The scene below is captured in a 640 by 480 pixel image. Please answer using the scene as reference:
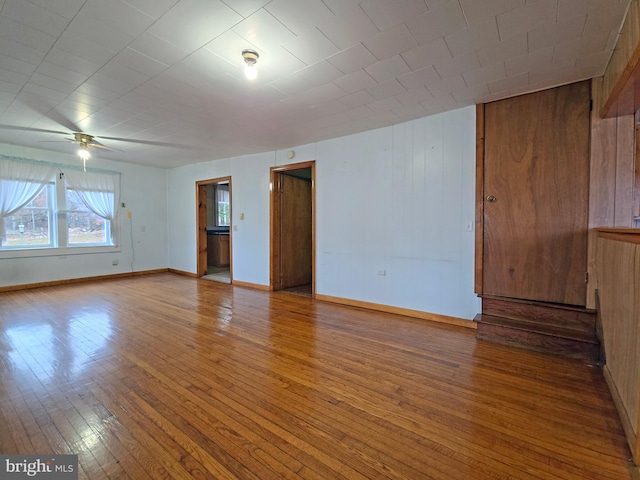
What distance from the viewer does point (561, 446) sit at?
5.02 feet

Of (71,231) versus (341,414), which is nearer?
(341,414)

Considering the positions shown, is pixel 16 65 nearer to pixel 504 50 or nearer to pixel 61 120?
pixel 61 120

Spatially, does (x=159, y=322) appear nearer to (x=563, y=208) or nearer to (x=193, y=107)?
(x=193, y=107)

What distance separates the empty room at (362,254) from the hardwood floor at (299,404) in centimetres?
2

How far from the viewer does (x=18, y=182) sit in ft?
16.5

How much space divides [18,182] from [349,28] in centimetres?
626

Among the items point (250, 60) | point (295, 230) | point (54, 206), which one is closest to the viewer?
point (250, 60)

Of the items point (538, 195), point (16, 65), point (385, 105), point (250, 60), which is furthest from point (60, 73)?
point (538, 195)

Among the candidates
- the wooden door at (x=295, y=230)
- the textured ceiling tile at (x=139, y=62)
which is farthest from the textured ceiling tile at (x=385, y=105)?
the wooden door at (x=295, y=230)

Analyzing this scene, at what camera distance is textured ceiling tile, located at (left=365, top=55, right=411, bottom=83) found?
7.82 ft

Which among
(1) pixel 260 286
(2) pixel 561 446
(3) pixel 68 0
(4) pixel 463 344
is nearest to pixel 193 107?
(3) pixel 68 0

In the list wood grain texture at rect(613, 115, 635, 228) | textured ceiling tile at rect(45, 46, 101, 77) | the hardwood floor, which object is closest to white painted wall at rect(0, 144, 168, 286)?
the hardwood floor

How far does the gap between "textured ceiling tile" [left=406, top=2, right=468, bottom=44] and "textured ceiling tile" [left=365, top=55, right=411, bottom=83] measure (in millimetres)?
299

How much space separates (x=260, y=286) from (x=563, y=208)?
453cm
